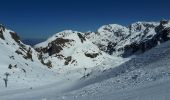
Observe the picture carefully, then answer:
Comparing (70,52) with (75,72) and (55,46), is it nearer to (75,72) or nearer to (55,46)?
(55,46)

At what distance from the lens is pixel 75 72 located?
367ft

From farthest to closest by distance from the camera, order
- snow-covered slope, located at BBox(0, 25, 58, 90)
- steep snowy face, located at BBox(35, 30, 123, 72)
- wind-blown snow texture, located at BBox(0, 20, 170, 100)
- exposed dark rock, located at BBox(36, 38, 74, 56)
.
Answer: exposed dark rock, located at BBox(36, 38, 74, 56) → steep snowy face, located at BBox(35, 30, 123, 72) → snow-covered slope, located at BBox(0, 25, 58, 90) → wind-blown snow texture, located at BBox(0, 20, 170, 100)

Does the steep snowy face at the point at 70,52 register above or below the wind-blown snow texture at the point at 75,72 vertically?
above

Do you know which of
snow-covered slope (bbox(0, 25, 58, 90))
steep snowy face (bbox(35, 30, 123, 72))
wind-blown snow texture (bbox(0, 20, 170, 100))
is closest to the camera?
wind-blown snow texture (bbox(0, 20, 170, 100))

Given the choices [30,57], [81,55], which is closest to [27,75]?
[30,57]

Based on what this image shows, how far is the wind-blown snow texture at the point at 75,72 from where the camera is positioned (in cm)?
2697

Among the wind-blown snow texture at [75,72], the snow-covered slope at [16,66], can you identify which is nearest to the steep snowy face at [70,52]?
the wind-blown snow texture at [75,72]

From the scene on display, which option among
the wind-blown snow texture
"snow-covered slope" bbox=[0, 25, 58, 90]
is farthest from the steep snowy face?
"snow-covered slope" bbox=[0, 25, 58, 90]

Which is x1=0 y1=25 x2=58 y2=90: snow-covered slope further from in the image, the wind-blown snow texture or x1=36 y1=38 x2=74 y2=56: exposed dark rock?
x1=36 y1=38 x2=74 y2=56: exposed dark rock

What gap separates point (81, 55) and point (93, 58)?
6887 mm

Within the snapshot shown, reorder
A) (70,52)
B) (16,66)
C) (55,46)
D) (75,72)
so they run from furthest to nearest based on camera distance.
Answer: (55,46) < (70,52) < (75,72) < (16,66)

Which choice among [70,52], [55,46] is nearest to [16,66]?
[70,52]

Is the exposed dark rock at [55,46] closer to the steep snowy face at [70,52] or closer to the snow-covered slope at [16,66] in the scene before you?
the steep snowy face at [70,52]

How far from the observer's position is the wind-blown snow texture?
26969 mm
